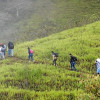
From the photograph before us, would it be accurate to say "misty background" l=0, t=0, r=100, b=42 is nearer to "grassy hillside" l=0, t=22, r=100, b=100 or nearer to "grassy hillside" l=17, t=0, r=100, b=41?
"grassy hillside" l=17, t=0, r=100, b=41

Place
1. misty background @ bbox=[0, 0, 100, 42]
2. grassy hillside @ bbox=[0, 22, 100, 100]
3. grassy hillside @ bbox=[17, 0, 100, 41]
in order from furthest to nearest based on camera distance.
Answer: grassy hillside @ bbox=[17, 0, 100, 41] → misty background @ bbox=[0, 0, 100, 42] → grassy hillside @ bbox=[0, 22, 100, 100]

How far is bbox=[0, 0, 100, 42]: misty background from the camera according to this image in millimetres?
Answer: 36431

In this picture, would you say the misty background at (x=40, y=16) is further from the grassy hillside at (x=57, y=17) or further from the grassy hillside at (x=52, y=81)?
the grassy hillside at (x=52, y=81)

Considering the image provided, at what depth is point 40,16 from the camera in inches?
1898

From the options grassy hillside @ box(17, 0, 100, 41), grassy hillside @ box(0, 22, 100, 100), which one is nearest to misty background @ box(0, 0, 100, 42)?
grassy hillside @ box(17, 0, 100, 41)

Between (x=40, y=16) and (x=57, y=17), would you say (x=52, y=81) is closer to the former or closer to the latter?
(x=57, y=17)

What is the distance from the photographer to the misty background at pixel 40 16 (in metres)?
36.4

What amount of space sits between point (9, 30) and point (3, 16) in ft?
31.5

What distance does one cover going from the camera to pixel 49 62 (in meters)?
16.1

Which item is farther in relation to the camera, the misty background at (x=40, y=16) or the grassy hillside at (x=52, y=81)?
the misty background at (x=40, y=16)

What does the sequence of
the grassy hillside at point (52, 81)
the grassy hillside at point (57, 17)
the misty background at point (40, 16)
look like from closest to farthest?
the grassy hillside at point (52, 81)
the misty background at point (40, 16)
the grassy hillside at point (57, 17)

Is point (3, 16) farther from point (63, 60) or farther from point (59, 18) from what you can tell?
point (63, 60)

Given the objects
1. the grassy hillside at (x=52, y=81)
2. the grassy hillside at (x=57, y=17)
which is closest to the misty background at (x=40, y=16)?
the grassy hillside at (x=57, y=17)

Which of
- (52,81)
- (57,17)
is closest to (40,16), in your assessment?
(57,17)
